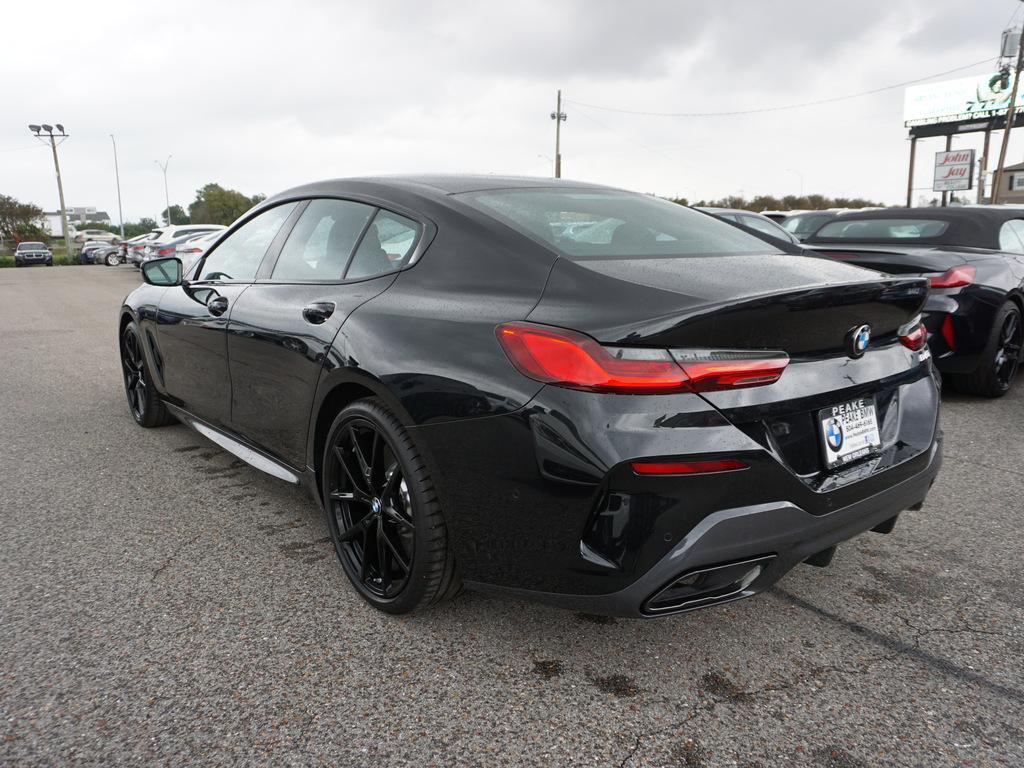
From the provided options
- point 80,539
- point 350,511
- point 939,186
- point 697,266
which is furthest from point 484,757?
point 939,186

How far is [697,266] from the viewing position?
7.57 feet

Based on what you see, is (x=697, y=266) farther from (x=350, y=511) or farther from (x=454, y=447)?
(x=350, y=511)

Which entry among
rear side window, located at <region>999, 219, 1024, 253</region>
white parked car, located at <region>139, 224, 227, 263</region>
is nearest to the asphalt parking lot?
rear side window, located at <region>999, 219, 1024, 253</region>

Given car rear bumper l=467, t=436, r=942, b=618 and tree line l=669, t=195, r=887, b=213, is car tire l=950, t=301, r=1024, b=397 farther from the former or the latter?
tree line l=669, t=195, r=887, b=213

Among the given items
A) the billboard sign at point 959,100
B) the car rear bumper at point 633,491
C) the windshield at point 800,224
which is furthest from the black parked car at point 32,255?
the billboard sign at point 959,100

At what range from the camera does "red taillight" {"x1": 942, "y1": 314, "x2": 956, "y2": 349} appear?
17.5ft

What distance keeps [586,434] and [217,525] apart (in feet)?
6.96

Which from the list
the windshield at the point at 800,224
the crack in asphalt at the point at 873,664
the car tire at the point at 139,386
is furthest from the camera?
the windshield at the point at 800,224

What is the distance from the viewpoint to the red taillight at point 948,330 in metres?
5.32

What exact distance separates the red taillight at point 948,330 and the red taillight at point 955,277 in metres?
0.21

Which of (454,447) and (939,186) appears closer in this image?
(454,447)

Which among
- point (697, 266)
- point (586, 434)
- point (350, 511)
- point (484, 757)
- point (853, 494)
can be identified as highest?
point (697, 266)

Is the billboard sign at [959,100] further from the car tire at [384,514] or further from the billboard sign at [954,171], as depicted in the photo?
the car tire at [384,514]

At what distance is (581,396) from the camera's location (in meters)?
1.91
